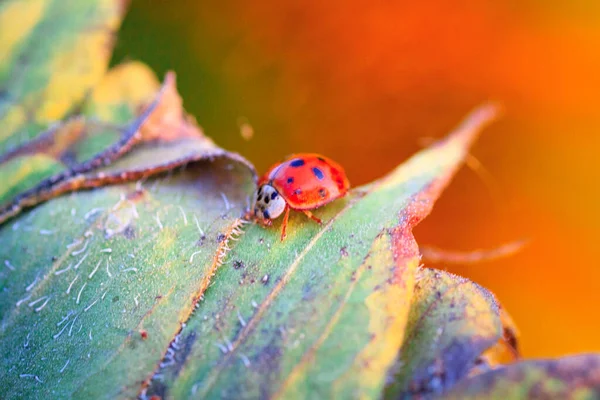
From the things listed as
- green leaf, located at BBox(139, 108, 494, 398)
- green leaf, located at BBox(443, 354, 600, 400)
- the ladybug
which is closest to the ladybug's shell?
the ladybug

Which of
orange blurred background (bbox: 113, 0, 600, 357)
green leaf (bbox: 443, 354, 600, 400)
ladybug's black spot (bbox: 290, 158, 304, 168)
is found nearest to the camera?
green leaf (bbox: 443, 354, 600, 400)

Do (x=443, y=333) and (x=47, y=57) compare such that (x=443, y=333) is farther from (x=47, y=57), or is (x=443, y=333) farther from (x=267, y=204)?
(x=47, y=57)

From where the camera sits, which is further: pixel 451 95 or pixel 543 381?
pixel 451 95

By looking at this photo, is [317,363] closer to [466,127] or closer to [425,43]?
[466,127]

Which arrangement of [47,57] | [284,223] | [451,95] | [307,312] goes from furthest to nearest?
1. [451,95]
2. [47,57]
3. [284,223]
4. [307,312]

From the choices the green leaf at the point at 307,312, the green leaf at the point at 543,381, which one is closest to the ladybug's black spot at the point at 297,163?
the green leaf at the point at 307,312

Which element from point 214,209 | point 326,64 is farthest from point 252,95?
point 214,209

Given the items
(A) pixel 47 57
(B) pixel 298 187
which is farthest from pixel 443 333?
(A) pixel 47 57

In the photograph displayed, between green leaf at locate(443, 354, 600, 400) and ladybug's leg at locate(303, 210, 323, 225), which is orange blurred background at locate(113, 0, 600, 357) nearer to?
ladybug's leg at locate(303, 210, 323, 225)
